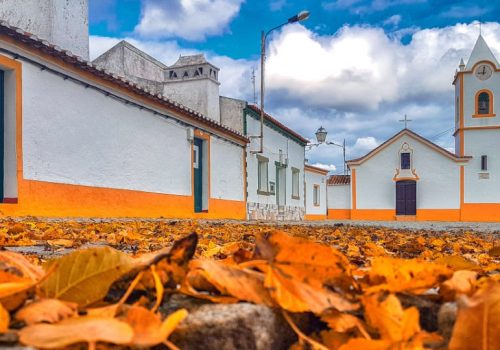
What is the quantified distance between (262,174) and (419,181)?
13.3 meters

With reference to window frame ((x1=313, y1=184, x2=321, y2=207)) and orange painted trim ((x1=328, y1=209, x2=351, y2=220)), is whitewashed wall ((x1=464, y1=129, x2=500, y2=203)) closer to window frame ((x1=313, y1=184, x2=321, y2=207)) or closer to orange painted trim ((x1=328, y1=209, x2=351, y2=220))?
orange painted trim ((x1=328, y1=209, x2=351, y2=220))

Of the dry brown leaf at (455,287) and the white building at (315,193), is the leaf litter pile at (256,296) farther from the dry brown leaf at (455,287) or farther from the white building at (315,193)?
the white building at (315,193)

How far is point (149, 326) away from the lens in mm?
685

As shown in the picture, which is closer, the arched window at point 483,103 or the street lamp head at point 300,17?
the street lamp head at point 300,17

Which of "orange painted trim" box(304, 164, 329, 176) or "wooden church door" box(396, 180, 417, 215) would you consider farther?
"wooden church door" box(396, 180, 417, 215)

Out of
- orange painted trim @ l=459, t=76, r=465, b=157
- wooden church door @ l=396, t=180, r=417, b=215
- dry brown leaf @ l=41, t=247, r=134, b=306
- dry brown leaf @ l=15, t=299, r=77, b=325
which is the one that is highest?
orange painted trim @ l=459, t=76, r=465, b=157

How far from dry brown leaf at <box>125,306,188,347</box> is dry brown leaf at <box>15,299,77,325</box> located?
114mm

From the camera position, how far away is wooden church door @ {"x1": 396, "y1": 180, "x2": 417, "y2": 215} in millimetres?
→ 28194

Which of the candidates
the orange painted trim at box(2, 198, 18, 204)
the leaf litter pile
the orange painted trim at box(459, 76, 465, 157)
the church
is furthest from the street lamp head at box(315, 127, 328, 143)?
the leaf litter pile

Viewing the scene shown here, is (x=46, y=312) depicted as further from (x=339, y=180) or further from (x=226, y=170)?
(x=339, y=180)

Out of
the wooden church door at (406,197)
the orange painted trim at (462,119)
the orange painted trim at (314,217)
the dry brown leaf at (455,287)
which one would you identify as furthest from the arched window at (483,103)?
Result: the dry brown leaf at (455,287)

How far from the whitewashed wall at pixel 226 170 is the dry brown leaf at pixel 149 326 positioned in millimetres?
13931

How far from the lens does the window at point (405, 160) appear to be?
2850 centimetres

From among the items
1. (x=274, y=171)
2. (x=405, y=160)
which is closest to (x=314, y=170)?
(x=405, y=160)
